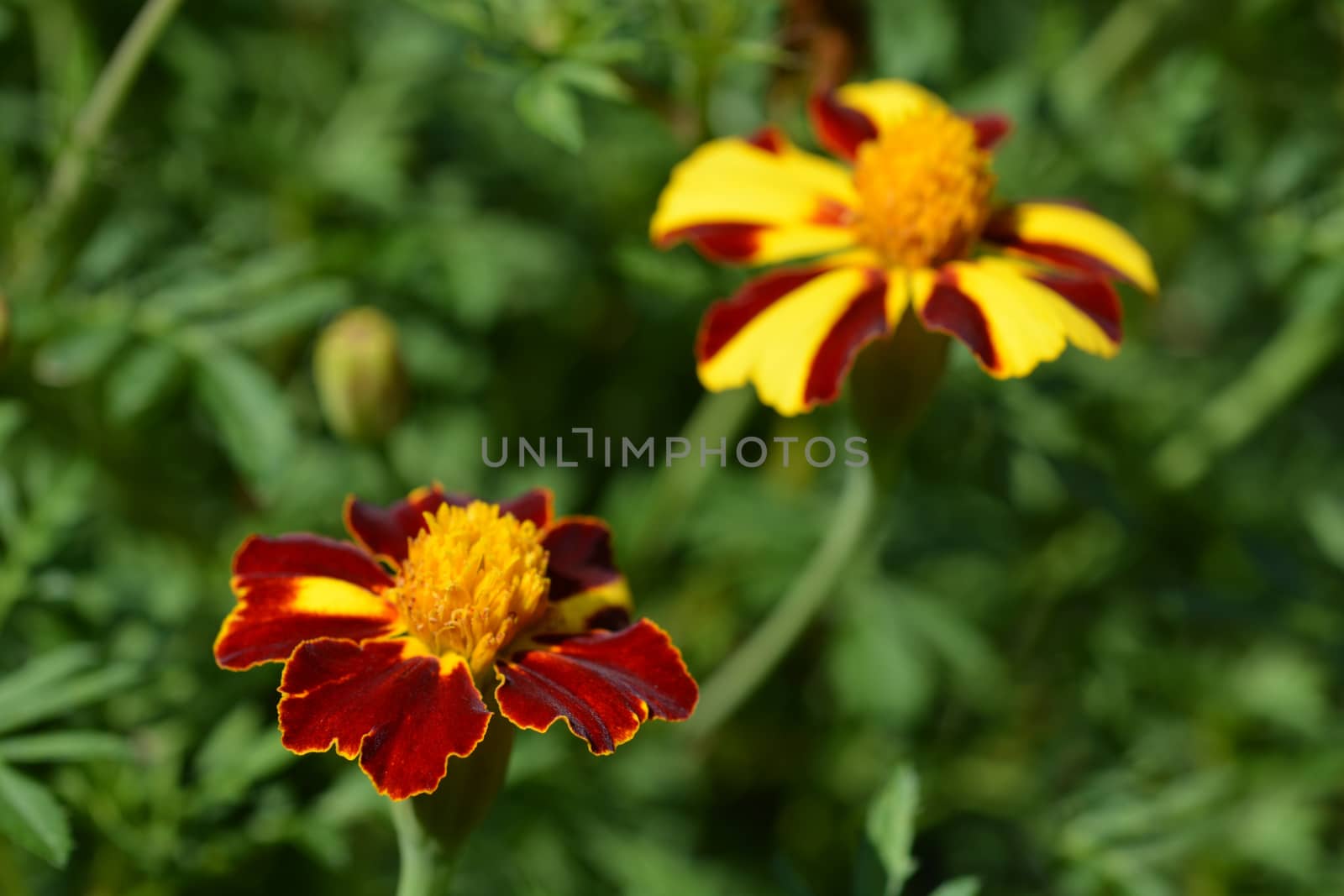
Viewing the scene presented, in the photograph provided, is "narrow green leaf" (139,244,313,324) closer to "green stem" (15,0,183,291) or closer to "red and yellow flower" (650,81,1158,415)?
"green stem" (15,0,183,291)

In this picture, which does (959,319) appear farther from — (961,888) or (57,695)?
(57,695)

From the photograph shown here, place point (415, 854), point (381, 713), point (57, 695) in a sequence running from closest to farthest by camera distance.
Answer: point (381, 713)
point (415, 854)
point (57, 695)

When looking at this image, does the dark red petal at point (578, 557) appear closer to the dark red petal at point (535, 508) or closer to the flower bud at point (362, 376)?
the dark red petal at point (535, 508)

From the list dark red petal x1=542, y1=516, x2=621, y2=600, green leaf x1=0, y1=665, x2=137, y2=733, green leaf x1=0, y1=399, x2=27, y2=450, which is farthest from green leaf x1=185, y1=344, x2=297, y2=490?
dark red petal x1=542, y1=516, x2=621, y2=600

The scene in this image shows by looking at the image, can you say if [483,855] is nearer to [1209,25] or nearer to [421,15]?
[421,15]

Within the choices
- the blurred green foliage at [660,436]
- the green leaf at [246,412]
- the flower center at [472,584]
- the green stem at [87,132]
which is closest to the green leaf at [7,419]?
the blurred green foliage at [660,436]

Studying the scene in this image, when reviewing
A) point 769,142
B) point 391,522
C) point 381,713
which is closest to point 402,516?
point 391,522

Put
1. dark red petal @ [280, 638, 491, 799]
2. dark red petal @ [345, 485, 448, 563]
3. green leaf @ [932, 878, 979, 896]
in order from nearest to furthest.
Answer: dark red petal @ [280, 638, 491, 799]
green leaf @ [932, 878, 979, 896]
dark red petal @ [345, 485, 448, 563]
